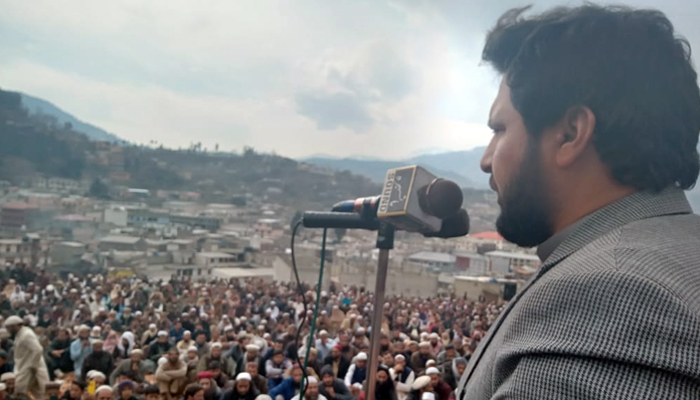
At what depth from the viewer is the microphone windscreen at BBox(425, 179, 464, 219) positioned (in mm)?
1160

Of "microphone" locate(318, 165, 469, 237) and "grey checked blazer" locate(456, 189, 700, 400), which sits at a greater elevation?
"microphone" locate(318, 165, 469, 237)

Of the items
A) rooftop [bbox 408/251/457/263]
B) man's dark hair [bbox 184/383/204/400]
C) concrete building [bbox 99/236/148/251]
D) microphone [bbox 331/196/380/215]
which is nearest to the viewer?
microphone [bbox 331/196/380/215]

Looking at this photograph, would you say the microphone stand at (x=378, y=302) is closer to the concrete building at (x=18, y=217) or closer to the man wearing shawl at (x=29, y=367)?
the man wearing shawl at (x=29, y=367)

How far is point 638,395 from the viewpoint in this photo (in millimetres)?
444

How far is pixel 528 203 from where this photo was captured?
28.9 inches

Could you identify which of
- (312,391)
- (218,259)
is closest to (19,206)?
(218,259)

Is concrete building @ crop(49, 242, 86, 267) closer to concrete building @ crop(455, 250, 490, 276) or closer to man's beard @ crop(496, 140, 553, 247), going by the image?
concrete building @ crop(455, 250, 490, 276)

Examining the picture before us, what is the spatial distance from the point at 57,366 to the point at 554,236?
6.17m

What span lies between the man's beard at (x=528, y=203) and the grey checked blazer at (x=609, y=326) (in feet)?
0.35

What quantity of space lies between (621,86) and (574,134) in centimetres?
9

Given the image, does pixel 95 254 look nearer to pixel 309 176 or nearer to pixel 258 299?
pixel 258 299

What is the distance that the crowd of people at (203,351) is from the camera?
453 cm

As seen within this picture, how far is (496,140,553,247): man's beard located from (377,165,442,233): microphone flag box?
1.28 feet

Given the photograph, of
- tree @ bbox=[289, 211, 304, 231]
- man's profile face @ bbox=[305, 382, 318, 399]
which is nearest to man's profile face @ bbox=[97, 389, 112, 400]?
man's profile face @ bbox=[305, 382, 318, 399]
